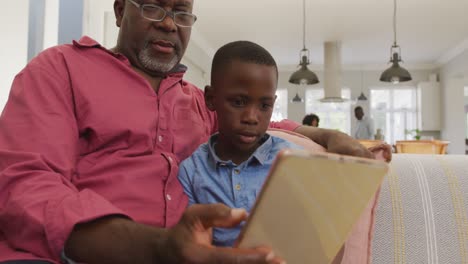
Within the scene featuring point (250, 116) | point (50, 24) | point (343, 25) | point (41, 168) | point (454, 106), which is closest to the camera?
point (41, 168)

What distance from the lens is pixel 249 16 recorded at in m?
6.28

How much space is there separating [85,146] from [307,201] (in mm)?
644

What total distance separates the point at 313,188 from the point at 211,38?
7323 mm

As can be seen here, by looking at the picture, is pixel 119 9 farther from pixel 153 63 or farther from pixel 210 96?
pixel 210 96

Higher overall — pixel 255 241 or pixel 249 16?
pixel 249 16

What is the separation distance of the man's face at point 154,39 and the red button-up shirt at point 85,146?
0.06 m

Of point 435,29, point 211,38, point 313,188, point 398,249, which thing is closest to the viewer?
point 313,188

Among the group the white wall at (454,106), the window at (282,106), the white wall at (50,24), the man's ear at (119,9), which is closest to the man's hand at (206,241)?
the man's ear at (119,9)

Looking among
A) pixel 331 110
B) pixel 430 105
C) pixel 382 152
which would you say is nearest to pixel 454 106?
pixel 430 105

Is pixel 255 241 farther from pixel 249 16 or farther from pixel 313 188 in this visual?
pixel 249 16

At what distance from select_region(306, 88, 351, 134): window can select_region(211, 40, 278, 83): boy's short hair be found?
30.5ft

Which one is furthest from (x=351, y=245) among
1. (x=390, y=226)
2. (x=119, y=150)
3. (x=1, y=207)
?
(x=1, y=207)

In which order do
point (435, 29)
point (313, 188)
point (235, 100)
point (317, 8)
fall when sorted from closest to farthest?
1. point (313, 188)
2. point (235, 100)
3. point (317, 8)
4. point (435, 29)

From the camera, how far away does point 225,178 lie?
37.8 inches
